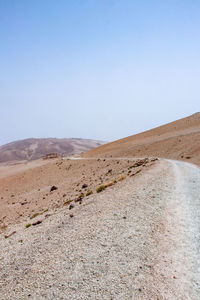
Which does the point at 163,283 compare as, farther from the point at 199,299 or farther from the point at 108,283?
the point at 108,283

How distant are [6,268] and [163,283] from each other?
490cm

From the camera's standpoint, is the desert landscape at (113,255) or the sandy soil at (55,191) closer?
the desert landscape at (113,255)

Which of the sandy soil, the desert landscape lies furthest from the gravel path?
the sandy soil

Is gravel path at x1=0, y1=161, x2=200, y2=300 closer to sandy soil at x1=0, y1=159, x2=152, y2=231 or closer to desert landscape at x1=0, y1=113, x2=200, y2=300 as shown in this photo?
desert landscape at x1=0, y1=113, x2=200, y2=300

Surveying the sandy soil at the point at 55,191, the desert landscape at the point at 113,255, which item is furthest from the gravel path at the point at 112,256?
the sandy soil at the point at 55,191

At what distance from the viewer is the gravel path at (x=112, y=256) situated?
557 centimetres

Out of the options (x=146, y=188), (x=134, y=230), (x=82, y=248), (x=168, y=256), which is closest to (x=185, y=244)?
(x=168, y=256)

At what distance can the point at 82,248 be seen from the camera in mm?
7852

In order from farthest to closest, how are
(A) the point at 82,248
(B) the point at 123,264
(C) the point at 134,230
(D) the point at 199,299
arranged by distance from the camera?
(C) the point at 134,230 < (A) the point at 82,248 < (B) the point at 123,264 < (D) the point at 199,299

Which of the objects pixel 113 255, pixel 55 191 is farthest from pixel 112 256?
pixel 55 191

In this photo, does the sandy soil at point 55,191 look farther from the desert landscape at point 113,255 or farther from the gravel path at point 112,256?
the gravel path at point 112,256

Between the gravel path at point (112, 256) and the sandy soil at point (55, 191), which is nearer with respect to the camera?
the gravel path at point (112, 256)

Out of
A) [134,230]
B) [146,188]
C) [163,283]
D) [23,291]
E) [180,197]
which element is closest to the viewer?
[163,283]

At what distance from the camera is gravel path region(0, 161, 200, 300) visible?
5.57 m
